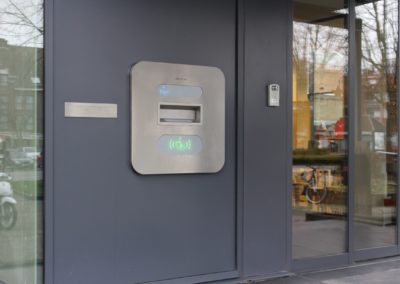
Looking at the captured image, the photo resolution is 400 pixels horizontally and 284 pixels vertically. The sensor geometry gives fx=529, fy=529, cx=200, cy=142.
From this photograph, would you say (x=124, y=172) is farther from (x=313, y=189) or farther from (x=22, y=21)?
(x=313, y=189)

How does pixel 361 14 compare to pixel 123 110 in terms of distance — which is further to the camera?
pixel 361 14

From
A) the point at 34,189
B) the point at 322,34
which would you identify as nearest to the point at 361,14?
the point at 322,34

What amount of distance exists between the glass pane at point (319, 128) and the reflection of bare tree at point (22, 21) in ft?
8.80

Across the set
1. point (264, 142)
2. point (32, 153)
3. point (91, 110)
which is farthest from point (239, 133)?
point (32, 153)

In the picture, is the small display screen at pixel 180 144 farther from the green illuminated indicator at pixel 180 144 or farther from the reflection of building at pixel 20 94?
the reflection of building at pixel 20 94

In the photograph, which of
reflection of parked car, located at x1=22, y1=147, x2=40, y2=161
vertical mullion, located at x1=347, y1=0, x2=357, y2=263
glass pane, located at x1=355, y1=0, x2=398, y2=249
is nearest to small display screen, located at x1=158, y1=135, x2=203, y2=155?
reflection of parked car, located at x1=22, y1=147, x2=40, y2=161

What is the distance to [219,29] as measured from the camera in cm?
498

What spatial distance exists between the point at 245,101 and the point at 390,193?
255cm

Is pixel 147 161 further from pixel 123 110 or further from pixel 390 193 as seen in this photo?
pixel 390 193

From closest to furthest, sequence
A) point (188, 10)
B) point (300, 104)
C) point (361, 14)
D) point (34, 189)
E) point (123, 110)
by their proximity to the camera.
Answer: point (34, 189) → point (123, 110) → point (188, 10) → point (300, 104) → point (361, 14)

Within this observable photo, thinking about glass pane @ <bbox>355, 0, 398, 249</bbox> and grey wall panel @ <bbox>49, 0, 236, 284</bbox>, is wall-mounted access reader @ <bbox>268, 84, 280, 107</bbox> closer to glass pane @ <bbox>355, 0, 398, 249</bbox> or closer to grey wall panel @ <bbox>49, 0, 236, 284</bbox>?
grey wall panel @ <bbox>49, 0, 236, 284</bbox>

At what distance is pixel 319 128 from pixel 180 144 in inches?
73.3

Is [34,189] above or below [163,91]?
below

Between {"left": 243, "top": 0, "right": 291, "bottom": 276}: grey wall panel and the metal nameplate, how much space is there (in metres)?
1.39
